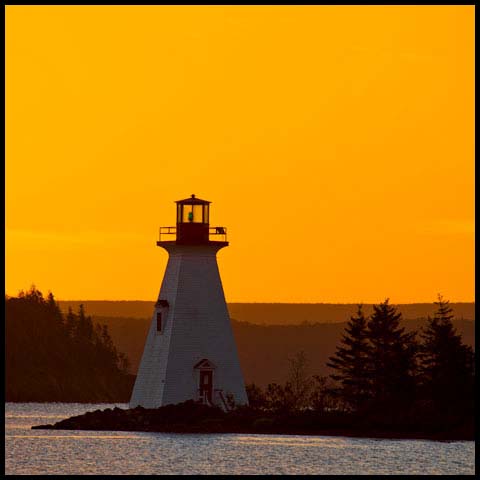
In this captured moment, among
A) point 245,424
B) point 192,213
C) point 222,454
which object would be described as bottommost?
point 222,454

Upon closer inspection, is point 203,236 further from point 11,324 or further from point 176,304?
point 11,324

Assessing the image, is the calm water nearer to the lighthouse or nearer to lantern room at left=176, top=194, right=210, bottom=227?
the lighthouse

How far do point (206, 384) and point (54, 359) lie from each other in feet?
187

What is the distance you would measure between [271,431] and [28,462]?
40.1 ft

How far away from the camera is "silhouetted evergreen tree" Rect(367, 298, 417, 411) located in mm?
73500

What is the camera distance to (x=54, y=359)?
131 m

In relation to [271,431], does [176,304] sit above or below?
above

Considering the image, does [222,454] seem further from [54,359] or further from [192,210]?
[54,359]

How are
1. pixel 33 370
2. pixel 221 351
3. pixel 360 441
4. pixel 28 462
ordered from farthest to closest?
pixel 33 370 → pixel 221 351 → pixel 360 441 → pixel 28 462

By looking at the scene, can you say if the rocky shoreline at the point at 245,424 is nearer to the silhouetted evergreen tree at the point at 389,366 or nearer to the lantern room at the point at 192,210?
the silhouetted evergreen tree at the point at 389,366

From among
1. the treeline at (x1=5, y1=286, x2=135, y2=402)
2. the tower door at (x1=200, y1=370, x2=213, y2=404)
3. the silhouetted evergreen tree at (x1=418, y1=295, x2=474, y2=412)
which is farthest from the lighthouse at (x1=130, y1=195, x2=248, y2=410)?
the treeline at (x1=5, y1=286, x2=135, y2=402)

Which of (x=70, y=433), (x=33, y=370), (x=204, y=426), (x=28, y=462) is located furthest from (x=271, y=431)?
(x=33, y=370)

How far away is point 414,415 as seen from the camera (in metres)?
72.1

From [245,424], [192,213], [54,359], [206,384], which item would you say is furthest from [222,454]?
[54,359]
